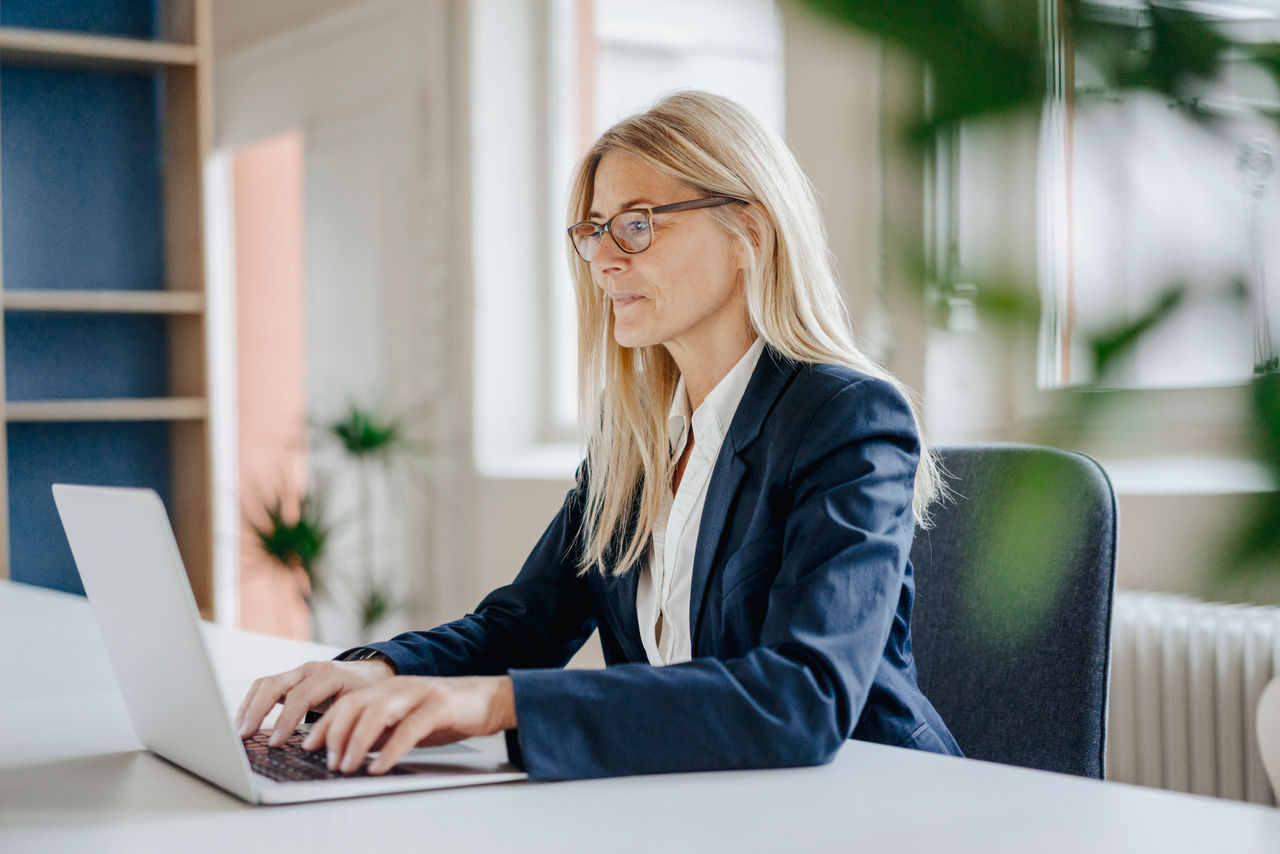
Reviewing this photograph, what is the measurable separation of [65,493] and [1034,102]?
91 cm

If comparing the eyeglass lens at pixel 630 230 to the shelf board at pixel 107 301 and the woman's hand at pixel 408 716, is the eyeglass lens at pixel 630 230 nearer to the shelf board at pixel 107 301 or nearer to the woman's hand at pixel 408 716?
the woman's hand at pixel 408 716

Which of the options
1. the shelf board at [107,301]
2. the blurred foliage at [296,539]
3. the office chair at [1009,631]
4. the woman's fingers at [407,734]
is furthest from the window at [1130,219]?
the blurred foliage at [296,539]

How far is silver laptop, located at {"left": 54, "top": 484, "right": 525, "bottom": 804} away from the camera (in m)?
0.84

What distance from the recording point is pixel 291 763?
96 cm

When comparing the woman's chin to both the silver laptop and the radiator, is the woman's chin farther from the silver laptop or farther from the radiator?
the radiator

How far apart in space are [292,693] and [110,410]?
7.51ft

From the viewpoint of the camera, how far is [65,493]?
983 mm

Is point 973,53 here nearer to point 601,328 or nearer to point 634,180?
point 634,180

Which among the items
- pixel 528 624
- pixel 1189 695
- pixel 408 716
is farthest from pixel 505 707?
pixel 1189 695

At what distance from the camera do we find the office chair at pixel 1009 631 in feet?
4.35

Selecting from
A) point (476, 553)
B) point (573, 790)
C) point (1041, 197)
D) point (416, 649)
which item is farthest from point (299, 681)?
point (476, 553)

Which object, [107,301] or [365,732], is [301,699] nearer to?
[365,732]

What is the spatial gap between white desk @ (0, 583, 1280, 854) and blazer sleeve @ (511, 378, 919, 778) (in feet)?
0.06

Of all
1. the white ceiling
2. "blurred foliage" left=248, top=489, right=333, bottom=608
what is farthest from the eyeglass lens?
the white ceiling
